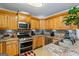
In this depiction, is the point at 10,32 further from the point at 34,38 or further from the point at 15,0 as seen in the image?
the point at 15,0

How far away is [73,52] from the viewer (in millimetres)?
1440

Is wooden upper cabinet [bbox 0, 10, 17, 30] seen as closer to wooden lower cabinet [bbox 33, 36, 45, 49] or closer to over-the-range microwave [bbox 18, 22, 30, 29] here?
over-the-range microwave [bbox 18, 22, 30, 29]

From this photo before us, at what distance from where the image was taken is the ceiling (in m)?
1.48

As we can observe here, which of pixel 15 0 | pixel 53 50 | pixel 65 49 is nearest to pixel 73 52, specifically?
pixel 65 49

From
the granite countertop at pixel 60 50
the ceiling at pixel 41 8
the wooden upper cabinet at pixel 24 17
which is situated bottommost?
the granite countertop at pixel 60 50

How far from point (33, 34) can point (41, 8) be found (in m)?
0.42

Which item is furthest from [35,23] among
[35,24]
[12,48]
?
[12,48]

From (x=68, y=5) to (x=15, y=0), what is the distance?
81cm

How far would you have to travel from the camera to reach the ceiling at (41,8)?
1483 mm

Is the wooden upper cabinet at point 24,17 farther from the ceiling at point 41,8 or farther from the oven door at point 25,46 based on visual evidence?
the oven door at point 25,46

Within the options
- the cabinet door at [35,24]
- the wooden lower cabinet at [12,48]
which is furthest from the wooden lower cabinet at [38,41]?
the wooden lower cabinet at [12,48]

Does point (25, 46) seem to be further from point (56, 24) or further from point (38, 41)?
point (56, 24)

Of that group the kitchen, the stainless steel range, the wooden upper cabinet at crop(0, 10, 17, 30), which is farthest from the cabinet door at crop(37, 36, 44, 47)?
the wooden upper cabinet at crop(0, 10, 17, 30)

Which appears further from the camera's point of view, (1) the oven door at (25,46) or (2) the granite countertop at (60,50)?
(1) the oven door at (25,46)
